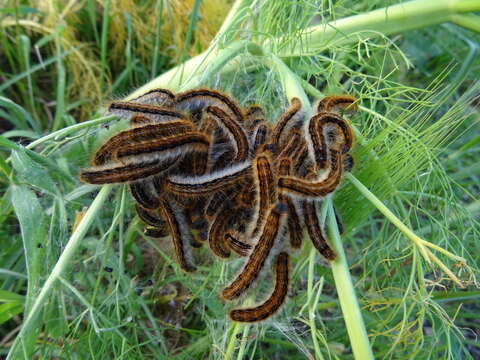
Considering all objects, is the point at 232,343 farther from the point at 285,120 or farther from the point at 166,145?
the point at 285,120

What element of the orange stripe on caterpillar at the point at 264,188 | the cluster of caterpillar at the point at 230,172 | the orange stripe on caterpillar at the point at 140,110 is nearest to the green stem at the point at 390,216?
the cluster of caterpillar at the point at 230,172

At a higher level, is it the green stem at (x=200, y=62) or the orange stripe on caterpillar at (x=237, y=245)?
the green stem at (x=200, y=62)

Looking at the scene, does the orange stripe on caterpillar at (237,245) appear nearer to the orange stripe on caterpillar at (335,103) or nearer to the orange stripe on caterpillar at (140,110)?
the orange stripe on caterpillar at (140,110)

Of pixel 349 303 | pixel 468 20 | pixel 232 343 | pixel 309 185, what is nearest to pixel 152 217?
pixel 232 343

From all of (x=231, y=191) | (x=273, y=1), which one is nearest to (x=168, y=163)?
(x=231, y=191)

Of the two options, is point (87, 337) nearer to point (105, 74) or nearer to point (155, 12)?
point (105, 74)

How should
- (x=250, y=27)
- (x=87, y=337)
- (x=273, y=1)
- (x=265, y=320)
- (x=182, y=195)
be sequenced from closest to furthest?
(x=265, y=320)
(x=182, y=195)
(x=87, y=337)
(x=273, y=1)
(x=250, y=27)
